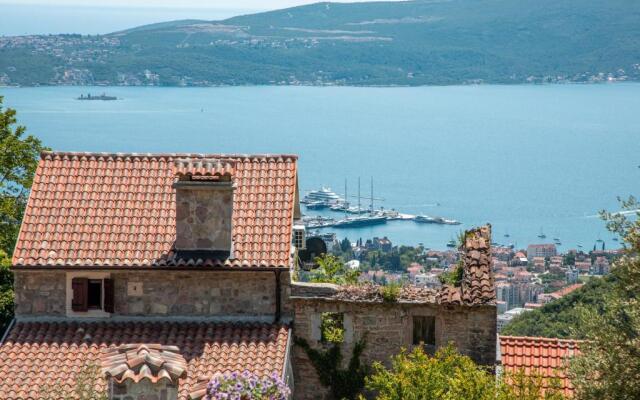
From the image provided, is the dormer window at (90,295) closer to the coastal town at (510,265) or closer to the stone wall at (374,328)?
the stone wall at (374,328)

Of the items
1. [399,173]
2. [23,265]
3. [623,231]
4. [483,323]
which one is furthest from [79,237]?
[399,173]

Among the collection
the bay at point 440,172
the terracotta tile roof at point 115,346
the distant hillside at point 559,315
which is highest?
the terracotta tile roof at point 115,346

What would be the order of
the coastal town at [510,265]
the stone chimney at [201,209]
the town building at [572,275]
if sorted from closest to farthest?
the stone chimney at [201,209] → the coastal town at [510,265] → the town building at [572,275]

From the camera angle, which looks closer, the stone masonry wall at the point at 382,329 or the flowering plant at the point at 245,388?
the flowering plant at the point at 245,388

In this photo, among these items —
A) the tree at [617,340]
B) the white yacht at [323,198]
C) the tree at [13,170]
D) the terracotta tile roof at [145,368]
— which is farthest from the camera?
the white yacht at [323,198]

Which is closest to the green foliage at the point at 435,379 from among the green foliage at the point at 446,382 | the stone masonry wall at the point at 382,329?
the green foliage at the point at 446,382

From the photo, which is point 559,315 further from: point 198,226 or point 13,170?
point 198,226

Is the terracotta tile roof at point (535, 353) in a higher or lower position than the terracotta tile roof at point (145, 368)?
lower
